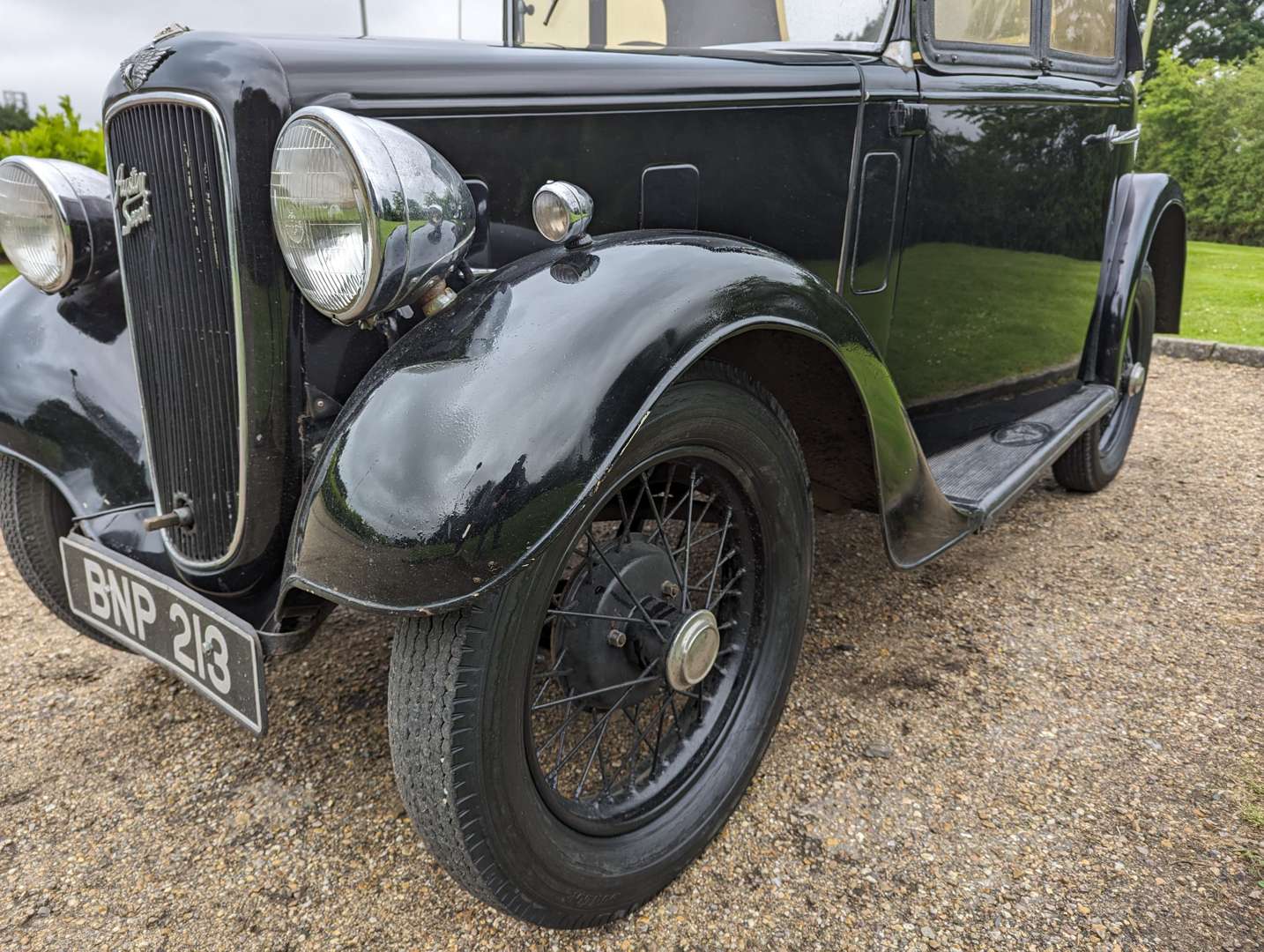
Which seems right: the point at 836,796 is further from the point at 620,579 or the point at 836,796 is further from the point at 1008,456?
the point at 1008,456

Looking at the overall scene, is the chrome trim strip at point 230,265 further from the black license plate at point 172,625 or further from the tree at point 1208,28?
the tree at point 1208,28

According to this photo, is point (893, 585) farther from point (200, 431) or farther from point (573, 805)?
point (200, 431)

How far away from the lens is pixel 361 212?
1.23 metres

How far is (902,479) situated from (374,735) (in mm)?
1295

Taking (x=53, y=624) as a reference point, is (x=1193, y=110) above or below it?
above

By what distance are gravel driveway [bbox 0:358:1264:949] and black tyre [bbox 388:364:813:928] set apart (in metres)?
0.17

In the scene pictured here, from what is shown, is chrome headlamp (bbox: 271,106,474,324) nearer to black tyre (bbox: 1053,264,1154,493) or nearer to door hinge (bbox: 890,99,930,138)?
door hinge (bbox: 890,99,930,138)

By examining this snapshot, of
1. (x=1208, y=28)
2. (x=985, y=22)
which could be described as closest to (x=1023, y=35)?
(x=985, y=22)

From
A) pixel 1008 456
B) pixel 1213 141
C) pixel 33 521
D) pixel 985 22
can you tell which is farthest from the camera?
pixel 1213 141

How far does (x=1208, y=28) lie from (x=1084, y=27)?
96.2ft

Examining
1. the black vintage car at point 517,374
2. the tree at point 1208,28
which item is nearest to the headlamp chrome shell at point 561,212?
the black vintage car at point 517,374

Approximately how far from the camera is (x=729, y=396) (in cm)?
155

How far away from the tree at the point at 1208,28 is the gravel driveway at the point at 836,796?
28.2 meters

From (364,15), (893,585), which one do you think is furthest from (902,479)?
(364,15)
